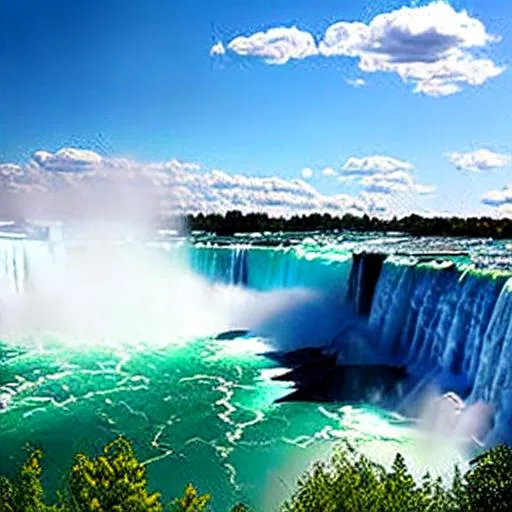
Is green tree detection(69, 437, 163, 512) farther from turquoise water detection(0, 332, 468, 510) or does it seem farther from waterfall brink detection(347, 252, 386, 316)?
waterfall brink detection(347, 252, 386, 316)

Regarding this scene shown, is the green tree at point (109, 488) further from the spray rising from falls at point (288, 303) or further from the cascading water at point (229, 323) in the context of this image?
the spray rising from falls at point (288, 303)

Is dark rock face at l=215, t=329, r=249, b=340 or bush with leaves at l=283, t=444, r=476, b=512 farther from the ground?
bush with leaves at l=283, t=444, r=476, b=512

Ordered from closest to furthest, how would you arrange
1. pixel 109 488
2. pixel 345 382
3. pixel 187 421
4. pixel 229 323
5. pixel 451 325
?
pixel 109 488, pixel 187 421, pixel 451 325, pixel 345 382, pixel 229 323

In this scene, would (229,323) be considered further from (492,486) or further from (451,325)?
(492,486)

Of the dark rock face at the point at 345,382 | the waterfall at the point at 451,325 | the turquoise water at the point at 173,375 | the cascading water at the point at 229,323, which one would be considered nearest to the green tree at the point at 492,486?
the turquoise water at the point at 173,375

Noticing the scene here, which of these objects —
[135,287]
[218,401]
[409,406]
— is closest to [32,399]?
[218,401]

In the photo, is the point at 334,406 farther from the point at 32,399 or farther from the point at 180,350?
the point at 180,350

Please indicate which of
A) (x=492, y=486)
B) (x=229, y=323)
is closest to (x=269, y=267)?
(x=229, y=323)

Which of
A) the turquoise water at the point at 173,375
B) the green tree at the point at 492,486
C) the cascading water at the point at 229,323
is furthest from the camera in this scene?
the cascading water at the point at 229,323

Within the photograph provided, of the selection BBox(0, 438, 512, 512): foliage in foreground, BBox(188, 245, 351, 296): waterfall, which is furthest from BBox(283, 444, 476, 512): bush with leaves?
BBox(188, 245, 351, 296): waterfall
